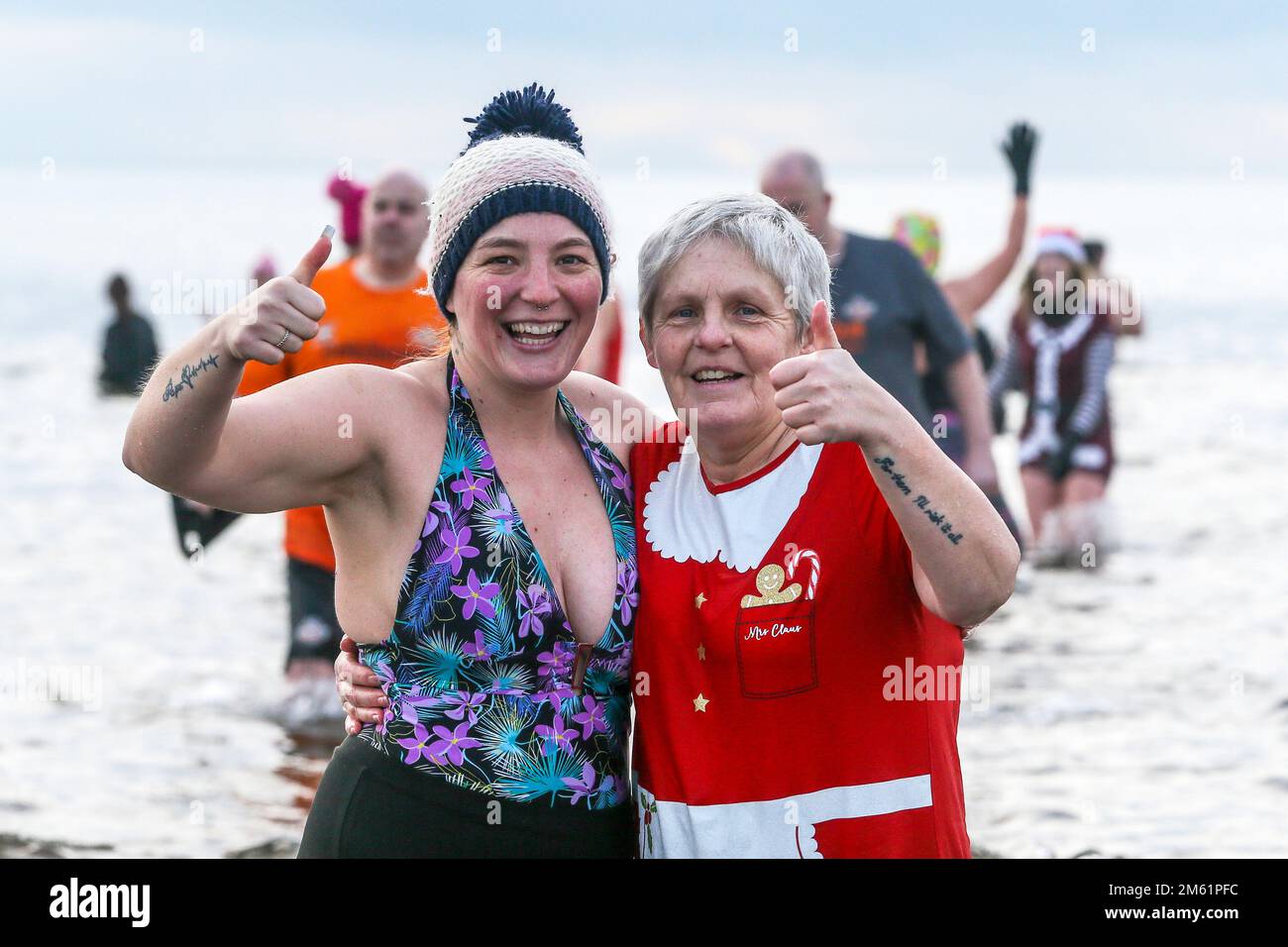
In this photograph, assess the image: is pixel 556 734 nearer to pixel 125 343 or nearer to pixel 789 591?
pixel 789 591

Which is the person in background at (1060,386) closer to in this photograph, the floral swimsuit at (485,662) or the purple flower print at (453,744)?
the floral swimsuit at (485,662)

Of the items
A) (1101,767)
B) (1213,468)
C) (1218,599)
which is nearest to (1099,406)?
(1218,599)

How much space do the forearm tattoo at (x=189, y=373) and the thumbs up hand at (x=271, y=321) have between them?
35 mm

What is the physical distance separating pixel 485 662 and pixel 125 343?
74.7ft

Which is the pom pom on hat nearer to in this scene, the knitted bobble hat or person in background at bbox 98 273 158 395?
the knitted bobble hat

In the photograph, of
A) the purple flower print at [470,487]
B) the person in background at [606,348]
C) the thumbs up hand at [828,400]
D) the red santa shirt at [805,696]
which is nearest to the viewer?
the thumbs up hand at [828,400]

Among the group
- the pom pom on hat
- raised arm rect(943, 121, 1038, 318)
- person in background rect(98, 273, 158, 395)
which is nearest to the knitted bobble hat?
the pom pom on hat

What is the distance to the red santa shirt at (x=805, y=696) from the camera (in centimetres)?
295

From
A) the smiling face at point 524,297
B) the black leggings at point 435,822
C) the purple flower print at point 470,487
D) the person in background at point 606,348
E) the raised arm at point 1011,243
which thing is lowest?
the black leggings at point 435,822

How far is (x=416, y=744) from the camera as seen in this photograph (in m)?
3.03

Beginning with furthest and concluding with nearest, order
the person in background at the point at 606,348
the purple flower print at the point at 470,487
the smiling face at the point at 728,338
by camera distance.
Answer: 1. the person in background at the point at 606,348
2. the smiling face at the point at 728,338
3. the purple flower print at the point at 470,487

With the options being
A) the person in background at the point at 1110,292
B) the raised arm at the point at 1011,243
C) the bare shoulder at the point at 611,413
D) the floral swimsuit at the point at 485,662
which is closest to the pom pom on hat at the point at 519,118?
the bare shoulder at the point at 611,413

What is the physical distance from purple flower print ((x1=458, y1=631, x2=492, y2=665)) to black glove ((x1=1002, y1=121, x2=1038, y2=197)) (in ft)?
23.9
